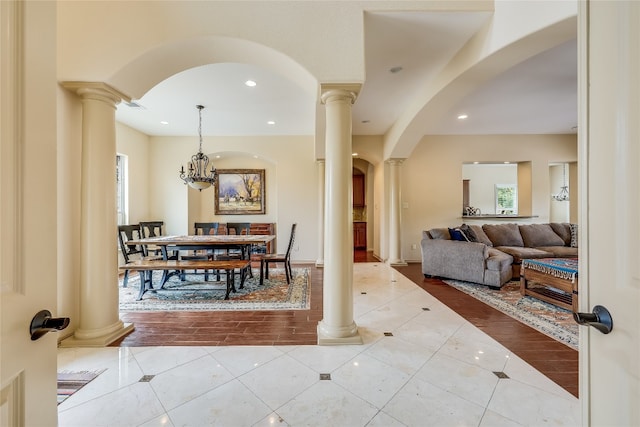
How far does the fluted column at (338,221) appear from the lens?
247 centimetres

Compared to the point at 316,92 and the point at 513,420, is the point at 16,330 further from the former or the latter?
the point at 316,92

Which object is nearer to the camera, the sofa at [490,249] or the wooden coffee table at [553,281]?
the wooden coffee table at [553,281]

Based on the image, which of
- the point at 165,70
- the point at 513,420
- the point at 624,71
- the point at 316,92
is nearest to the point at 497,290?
the point at 513,420

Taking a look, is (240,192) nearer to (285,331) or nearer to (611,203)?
(285,331)

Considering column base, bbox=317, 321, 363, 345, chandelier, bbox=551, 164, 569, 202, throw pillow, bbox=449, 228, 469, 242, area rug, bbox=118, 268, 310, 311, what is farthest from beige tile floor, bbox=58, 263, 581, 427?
chandelier, bbox=551, 164, 569, 202

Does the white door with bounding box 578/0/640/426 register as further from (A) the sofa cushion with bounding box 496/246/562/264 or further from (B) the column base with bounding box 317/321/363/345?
(A) the sofa cushion with bounding box 496/246/562/264

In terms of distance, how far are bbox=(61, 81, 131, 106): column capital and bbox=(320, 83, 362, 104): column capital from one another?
195 cm

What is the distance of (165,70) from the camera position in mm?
2688

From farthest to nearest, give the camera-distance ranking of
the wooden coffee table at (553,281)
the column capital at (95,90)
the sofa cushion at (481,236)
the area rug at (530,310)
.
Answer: the sofa cushion at (481,236), the wooden coffee table at (553,281), the area rug at (530,310), the column capital at (95,90)

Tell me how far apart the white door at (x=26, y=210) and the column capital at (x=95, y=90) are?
2152mm

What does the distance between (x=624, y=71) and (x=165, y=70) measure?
3.25 metres

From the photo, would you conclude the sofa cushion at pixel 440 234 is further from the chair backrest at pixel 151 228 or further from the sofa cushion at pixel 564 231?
the chair backrest at pixel 151 228

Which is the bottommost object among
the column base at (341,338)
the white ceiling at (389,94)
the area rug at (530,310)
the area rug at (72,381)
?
the area rug at (72,381)

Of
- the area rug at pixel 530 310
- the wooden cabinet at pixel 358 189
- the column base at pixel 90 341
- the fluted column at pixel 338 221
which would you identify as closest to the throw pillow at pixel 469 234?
the area rug at pixel 530 310
